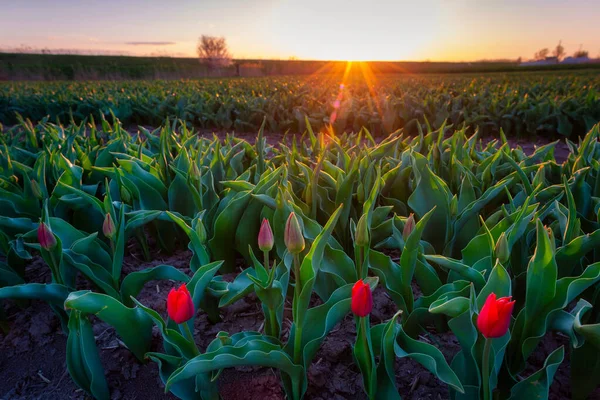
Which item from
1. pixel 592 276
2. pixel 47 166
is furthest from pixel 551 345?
pixel 47 166

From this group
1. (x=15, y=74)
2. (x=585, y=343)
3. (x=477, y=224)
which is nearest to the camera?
(x=585, y=343)

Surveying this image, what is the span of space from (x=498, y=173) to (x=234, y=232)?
1.60 metres

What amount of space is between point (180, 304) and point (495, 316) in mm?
716

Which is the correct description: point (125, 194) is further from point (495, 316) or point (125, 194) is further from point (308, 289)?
point (495, 316)

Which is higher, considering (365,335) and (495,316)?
(495,316)

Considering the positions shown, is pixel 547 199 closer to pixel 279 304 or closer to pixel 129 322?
pixel 279 304

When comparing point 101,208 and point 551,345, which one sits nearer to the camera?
point 551,345

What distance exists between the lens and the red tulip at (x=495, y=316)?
0.83m

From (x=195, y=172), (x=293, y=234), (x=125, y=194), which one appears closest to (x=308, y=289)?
(x=293, y=234)

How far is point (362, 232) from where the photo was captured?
130 centimetres

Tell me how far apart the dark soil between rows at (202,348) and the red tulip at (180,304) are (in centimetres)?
55

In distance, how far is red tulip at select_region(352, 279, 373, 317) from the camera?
96 cm

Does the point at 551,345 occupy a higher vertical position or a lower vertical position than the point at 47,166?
lower

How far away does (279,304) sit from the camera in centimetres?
138
